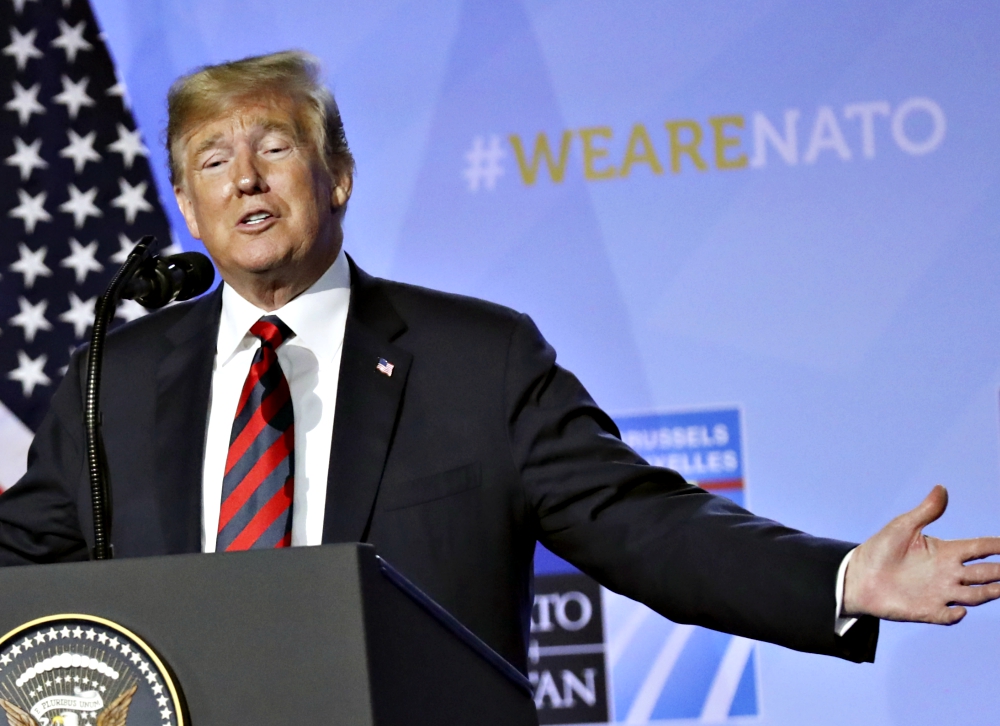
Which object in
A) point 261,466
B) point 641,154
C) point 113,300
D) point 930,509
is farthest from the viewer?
point 641,154

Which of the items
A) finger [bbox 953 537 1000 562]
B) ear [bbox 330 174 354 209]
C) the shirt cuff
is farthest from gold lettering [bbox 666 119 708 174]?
finger [bbox 953 537 1000 562]

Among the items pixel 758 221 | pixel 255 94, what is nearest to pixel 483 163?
pixel 758 221

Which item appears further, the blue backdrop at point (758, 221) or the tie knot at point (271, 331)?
the blue backdrop at point (758, 221)

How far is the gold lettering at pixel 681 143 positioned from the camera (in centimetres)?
322

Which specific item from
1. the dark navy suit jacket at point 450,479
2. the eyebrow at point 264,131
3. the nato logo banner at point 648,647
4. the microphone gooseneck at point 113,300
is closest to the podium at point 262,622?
the microphone gooseneck at point 113,300

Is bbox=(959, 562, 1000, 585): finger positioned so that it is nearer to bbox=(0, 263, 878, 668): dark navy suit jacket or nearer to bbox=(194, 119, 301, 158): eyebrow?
bbox=(0, 263, 878, 668): dark navy suit jacket

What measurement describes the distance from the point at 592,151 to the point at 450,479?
1521mm

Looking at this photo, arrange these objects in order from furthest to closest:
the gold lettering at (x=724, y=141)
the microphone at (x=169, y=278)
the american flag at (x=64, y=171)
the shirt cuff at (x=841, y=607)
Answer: the american flag at (x=64, y=171) → the gold lettering at (x=724, y=141) → the microphone at (x=169, y=278) → the shirt cuff at (x=841, y=607)

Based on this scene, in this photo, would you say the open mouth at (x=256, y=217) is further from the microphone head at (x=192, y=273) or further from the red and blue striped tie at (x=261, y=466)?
the microphone head at (x=192, y=273)

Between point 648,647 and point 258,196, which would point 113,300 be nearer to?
point 258,196

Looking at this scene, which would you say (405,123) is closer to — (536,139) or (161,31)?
(536,139)

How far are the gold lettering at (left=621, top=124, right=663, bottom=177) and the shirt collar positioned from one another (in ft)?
4.10

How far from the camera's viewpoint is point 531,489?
1954mm

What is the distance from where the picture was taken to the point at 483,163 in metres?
3.31
